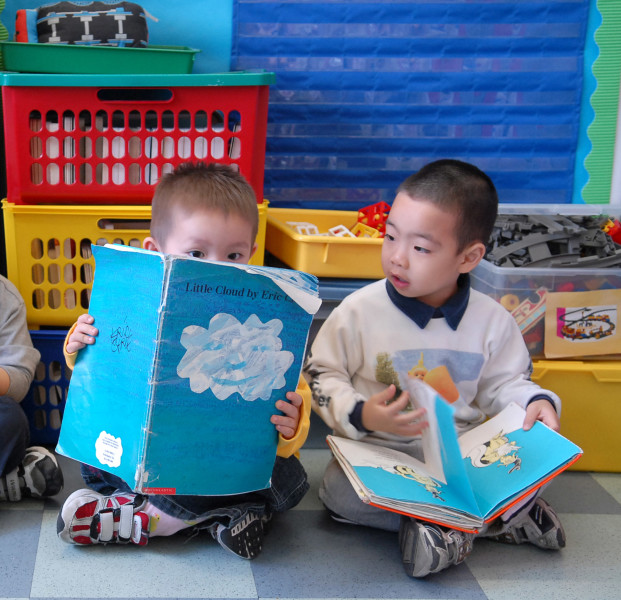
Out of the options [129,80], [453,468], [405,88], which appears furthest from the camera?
[405,88]

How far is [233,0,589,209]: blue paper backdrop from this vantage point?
5.65 feet

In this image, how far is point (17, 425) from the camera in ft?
3.85

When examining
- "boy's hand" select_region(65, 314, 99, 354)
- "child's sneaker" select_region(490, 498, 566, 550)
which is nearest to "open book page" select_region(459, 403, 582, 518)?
"child's sneaker" select_region(490, 498, 566, 550)

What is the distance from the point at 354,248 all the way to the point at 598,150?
72 centimetres

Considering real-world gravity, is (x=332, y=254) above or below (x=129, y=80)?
below

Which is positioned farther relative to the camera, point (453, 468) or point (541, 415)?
point (541, 415)

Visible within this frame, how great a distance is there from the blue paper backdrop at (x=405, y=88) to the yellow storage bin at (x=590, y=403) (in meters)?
0.59

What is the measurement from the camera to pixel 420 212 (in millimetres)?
1186

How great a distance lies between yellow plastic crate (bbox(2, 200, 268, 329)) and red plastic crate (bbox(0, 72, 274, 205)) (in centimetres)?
3

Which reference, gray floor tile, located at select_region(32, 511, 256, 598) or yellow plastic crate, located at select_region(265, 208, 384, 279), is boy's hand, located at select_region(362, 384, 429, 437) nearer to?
gray floor tile, located at select_region(32, 511, 256, 598)

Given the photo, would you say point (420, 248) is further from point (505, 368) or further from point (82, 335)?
point (82, 335)

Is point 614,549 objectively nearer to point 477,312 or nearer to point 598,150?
point 477,312

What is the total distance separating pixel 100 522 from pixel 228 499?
176 millimetres

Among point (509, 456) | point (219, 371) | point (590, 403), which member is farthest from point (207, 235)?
point (590, 403)
